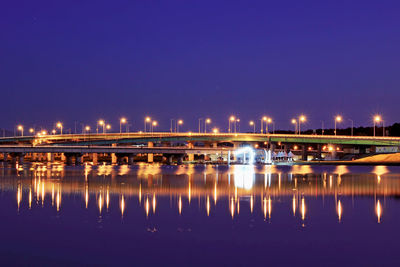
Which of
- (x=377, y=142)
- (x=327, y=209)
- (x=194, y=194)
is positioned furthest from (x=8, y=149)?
(x=327, y=209)

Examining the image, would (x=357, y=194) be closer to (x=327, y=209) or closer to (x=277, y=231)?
(x=327, y=209)

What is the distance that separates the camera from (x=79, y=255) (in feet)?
53.9

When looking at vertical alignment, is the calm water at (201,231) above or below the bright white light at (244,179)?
above

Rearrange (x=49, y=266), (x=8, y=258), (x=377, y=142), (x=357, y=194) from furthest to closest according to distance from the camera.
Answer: (x=377, y=142) → (x=357, y=194) → (x=8, y=258) → (x=49, y=266)

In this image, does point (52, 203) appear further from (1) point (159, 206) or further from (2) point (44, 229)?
(2) point (44, 229)

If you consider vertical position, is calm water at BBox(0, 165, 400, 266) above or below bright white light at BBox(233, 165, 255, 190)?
above

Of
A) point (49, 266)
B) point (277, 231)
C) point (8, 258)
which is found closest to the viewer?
point (49, 266)

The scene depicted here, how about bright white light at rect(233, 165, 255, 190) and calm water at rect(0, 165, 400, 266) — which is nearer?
calm water at rect(0, 165, 400, 266)

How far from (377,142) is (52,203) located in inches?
5116

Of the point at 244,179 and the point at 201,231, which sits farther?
the point at 244,179

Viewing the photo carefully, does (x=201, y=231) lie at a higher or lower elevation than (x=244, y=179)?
higher

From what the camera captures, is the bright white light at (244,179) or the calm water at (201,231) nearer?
the calm water at (201,231)

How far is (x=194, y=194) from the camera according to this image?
3578 centimetres

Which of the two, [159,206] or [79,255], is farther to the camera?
[159,206]
